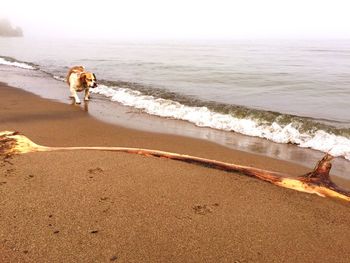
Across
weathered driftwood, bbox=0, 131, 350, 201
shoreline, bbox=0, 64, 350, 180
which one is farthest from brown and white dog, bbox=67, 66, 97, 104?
weathered driftwood, bbox=0, 131, 350, 201

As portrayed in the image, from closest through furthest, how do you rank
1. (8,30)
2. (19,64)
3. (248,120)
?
(248,120)
(19,64)
(8,30)

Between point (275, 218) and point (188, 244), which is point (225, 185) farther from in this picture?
point (188, 244)

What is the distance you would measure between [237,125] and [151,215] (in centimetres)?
524

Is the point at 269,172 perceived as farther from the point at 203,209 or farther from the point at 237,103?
the point at 237,103

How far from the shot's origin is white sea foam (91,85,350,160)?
23.6 ft

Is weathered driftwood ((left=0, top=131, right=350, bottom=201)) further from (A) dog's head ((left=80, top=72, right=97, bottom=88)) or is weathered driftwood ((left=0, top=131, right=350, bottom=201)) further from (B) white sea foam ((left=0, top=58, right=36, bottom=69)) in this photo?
(B) white sea foam ((left=0, top=58, right=36, bottom=69))

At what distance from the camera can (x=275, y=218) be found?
3.77 m

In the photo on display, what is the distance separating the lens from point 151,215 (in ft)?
12.1

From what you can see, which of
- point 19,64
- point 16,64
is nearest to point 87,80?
point 19,64

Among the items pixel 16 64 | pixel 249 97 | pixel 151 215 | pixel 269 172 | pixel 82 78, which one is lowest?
pixel 16 64

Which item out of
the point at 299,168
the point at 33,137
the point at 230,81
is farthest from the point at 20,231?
the point at 230,81

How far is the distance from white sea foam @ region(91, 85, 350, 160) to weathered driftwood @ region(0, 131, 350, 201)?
2354 mm

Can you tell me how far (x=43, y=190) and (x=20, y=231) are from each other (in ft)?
2.72

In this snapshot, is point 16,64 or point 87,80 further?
point 16,64
